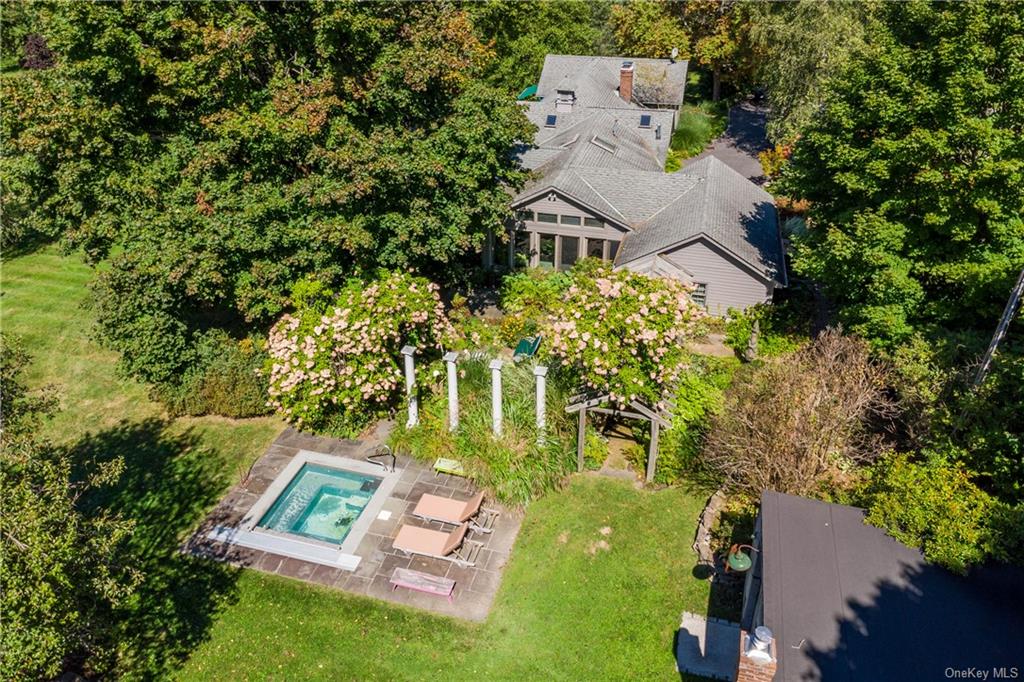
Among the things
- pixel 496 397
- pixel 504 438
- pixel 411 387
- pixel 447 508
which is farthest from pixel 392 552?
pixel 411 387

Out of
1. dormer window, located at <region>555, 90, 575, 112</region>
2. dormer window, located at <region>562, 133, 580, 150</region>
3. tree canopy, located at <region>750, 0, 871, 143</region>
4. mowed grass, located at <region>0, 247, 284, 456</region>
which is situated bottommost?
mowed grass, located at <region>0, 247, 284, 456</region>

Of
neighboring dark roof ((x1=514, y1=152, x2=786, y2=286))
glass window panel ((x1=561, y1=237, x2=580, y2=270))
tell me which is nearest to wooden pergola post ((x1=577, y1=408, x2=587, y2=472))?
neighboring dark roof ((x1=514, y1=152, x2=786, y2=286))

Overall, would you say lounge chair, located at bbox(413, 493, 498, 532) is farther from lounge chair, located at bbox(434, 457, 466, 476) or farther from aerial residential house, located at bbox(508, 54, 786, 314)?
aerial residential house, located at bbox(508, 54, 786, 314)

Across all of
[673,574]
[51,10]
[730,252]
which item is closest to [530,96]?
[730,252]

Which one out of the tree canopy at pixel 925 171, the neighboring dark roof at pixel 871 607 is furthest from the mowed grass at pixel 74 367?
the tree canopy at pixel 925 171

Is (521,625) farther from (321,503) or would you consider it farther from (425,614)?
(321,503)

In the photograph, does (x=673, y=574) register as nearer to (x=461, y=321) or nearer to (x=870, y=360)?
(x=870, y=360)

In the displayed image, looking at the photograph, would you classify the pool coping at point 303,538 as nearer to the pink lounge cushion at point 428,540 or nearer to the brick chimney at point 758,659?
the pink lounge cushion at point 428,540
